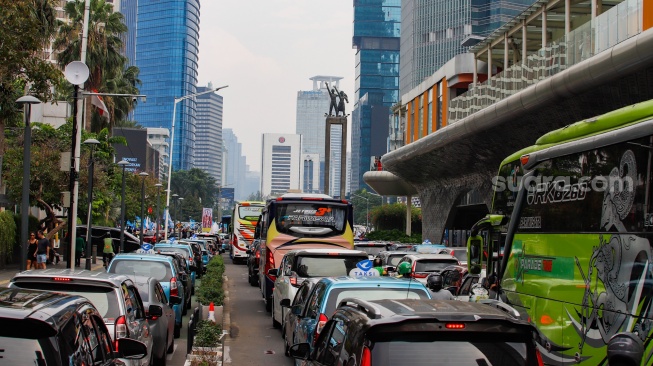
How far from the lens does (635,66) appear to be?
77.3ft

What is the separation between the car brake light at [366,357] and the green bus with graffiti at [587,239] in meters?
3.22

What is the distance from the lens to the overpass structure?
25484mm

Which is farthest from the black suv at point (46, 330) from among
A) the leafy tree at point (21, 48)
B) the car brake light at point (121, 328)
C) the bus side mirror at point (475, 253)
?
the leafy tree at point (21, 48)

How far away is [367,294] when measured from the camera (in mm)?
11766

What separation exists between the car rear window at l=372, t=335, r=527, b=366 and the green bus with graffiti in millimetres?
2620

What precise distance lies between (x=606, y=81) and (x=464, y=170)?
2548 cm

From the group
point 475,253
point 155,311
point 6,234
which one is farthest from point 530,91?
point 155,311

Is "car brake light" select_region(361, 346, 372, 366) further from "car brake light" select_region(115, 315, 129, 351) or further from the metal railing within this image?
the metal railing

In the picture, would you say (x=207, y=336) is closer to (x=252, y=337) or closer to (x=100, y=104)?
(x=252, y=337)

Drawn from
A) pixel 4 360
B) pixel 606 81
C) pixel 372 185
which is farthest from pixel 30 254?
pixel 372 185

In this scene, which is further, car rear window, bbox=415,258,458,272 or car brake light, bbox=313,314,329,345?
car rear window, bbox=415,258,458,272

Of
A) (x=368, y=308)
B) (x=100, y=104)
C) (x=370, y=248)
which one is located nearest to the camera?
(x=368, y=308)

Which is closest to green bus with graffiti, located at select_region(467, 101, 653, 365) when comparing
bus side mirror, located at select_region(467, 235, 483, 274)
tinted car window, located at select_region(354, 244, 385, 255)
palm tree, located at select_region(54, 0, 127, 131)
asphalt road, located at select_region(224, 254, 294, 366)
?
bus side mirror, located at select_region(467, 235, 483, 274)

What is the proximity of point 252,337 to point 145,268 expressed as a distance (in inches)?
96.5
